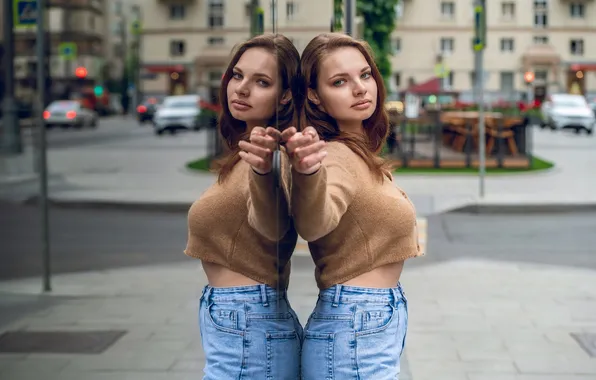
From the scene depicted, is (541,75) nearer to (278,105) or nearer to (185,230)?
(185,230)

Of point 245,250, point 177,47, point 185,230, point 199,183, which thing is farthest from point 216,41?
point 199,183

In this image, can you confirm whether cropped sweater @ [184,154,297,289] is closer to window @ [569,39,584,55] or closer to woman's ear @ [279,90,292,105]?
woman's ear @ [279,90,292,105]

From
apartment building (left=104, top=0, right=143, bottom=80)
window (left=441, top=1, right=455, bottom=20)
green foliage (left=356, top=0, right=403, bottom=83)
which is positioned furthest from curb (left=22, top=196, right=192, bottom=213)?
green foliage (left=356, top=0, right=403, bottom=83)

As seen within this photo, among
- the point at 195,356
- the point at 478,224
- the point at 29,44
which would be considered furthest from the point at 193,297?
the point at 29,44

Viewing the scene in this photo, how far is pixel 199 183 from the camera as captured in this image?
16.7 m

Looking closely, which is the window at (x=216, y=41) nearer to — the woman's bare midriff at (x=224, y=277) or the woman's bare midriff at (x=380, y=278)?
the woman's bare midriff at (x=224, y=277)

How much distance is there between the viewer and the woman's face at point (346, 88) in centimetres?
228

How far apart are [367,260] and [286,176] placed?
0.34 m

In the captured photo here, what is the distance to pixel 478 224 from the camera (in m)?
11.9

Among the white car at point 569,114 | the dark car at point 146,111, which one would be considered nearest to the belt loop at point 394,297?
the white car at point 569,114

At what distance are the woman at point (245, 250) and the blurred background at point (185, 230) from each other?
0.32 feet

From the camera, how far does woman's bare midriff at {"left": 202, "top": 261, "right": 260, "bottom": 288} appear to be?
2.28m

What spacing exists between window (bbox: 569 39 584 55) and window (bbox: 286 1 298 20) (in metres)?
40.4

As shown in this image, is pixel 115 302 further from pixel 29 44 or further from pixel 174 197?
pixel 29 44
